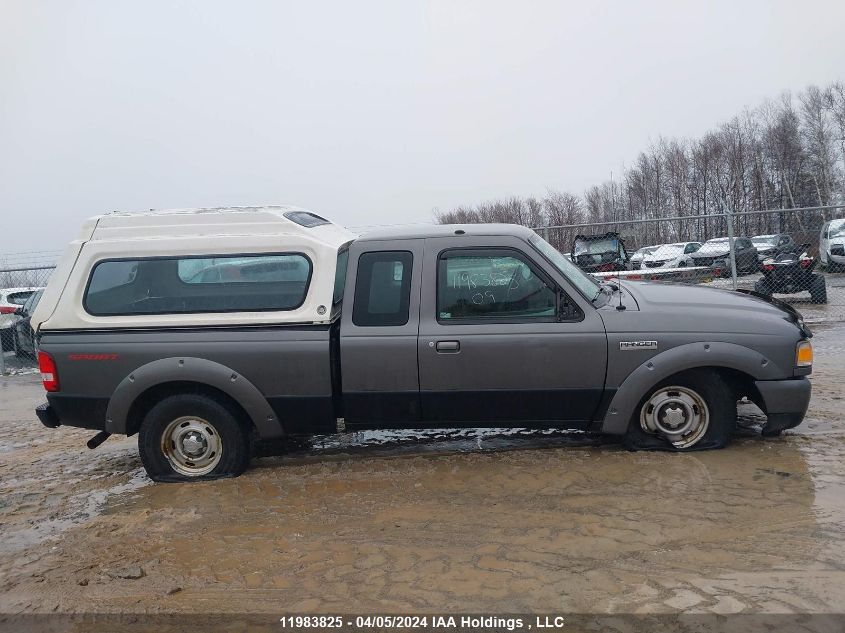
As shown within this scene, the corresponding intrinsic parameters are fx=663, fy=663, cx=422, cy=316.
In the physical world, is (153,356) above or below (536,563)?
above

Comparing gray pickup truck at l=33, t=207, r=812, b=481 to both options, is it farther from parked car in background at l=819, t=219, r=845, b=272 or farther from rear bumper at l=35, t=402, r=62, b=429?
parked car in background at l=819, t=219, r=845, b=272

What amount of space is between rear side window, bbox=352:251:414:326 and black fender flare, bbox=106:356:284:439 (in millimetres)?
952

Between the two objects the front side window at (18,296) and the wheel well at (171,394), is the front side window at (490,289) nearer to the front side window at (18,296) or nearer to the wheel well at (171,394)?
the wheel well at (171,394)

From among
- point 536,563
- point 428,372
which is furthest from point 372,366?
point 536,563

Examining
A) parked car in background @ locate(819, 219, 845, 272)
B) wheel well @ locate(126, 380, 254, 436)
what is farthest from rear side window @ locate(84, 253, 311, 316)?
parked car in background @ locate(819, 219, 845, 272)

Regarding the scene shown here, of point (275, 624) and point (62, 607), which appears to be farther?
point (62, 607)

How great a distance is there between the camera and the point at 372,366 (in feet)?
15.9

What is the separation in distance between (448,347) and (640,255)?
45.3ft

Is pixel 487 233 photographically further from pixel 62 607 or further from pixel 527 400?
pixel 62 607

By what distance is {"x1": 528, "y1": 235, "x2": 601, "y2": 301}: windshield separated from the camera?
4957 mm

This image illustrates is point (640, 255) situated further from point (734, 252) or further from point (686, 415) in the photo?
point (686, 415)

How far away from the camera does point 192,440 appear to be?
5.13 metres

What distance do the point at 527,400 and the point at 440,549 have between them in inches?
56.5

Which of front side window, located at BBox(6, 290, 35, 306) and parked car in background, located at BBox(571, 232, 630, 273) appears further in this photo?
parked car in background, located at BBox(571, 232, 630, 273)
